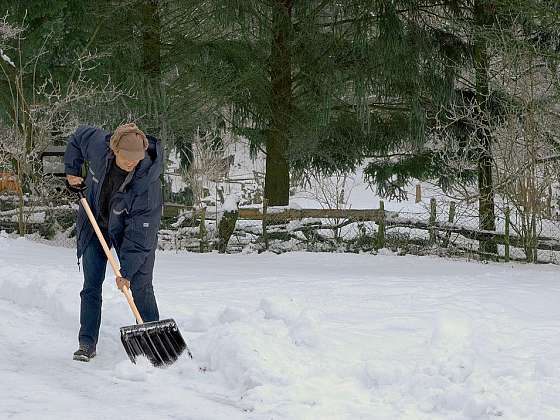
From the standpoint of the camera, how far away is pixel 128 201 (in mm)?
5168

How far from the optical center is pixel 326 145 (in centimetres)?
1680

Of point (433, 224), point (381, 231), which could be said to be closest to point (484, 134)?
point (433, 224)

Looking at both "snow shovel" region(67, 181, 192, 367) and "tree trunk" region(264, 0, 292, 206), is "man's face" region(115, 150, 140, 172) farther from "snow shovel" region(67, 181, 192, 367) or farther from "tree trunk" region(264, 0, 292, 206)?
"tree trunk" region(264, 0, 292, 206)

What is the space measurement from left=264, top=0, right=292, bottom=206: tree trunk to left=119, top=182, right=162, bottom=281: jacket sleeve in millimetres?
10245

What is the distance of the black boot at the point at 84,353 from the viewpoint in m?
5.12

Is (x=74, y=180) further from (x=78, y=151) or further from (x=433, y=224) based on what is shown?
(x=433, y=224)

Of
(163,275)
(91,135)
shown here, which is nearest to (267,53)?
(163,275)

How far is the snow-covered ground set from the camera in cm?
418

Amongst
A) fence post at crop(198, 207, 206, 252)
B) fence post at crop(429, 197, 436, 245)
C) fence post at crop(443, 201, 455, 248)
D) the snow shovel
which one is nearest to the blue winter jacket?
the snow shovel

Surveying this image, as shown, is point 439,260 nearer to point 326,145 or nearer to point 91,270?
point 326,145

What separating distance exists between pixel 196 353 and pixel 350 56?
422 inches

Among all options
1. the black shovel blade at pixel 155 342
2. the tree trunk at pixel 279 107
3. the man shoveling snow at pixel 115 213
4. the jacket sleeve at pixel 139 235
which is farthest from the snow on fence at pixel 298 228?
the black shovel blade at pixel 155 342

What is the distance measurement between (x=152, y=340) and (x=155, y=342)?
0.08ft

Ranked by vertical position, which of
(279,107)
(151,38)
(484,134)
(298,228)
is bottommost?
(298,228)
